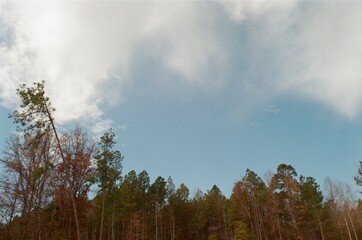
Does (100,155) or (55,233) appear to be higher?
(100,155)

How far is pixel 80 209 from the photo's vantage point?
92.4 feet

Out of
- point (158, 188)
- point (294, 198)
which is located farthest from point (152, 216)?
point (294, 198)

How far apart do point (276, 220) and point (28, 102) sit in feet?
142

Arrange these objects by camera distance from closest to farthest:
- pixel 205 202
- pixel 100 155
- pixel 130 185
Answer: pixel 100 155
pixel 130 185
pixel 205 202

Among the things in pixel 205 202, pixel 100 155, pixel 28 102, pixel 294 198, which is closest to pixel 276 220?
pixel 294 198

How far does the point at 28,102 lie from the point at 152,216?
42243mm

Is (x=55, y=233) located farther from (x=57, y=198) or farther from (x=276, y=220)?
(x=276, y=220)

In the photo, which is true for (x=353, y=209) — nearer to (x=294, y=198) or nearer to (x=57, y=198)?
(x=294, y=198)

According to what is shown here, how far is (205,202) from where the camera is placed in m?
65.9

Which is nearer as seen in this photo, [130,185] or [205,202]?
[130,185]

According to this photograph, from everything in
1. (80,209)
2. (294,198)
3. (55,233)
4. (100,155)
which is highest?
(100,155)

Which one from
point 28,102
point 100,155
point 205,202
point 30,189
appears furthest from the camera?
point 205,202

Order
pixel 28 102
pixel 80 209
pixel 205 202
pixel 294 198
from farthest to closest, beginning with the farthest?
pixel 205 202 → pixel 294 198 → pixel 80 209 → pixel 28 102

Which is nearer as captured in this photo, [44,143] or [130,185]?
[44,143]
